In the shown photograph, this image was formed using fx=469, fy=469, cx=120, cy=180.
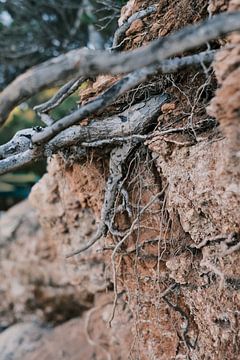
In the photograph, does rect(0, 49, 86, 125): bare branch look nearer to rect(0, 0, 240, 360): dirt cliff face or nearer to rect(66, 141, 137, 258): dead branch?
rect(0, 0, 240, 360): dirt cliff face

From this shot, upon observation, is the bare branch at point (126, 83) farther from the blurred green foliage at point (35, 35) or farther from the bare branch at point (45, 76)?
the blurred green foliage at point (35, 35)

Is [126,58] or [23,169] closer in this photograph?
[126,58]

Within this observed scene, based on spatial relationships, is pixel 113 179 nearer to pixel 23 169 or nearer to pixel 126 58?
pixel 126 58

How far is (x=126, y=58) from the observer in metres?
1.11

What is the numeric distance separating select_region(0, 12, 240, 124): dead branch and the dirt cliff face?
219 mm

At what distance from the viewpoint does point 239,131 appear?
1339mm

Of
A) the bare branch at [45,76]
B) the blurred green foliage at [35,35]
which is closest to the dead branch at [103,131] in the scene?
the bare branch at [45,76]

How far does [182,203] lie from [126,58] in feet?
2.73

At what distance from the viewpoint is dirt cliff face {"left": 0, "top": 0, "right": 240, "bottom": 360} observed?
160cm

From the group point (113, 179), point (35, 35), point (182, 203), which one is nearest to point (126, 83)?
point (182, 203)

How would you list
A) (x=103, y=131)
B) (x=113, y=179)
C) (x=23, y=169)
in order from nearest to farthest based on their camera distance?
1. (x=103, y=131)
2. (x=113, y=179)
3. (x=23, y=169)

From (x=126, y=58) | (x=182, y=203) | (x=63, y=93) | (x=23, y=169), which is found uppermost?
(x=23, y=169)

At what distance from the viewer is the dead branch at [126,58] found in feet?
3.63

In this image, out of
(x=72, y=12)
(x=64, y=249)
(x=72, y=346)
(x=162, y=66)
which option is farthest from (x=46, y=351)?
(x=72, y=12)
